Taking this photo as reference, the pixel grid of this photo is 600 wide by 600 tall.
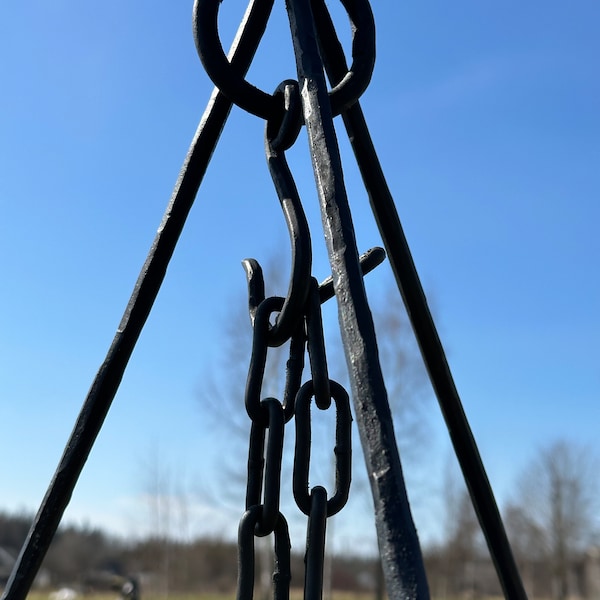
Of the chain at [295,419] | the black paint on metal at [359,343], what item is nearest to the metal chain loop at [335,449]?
the chain at [295,419]

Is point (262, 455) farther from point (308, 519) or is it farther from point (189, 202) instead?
point (189, 202)

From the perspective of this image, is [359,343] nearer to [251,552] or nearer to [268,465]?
[268,465]

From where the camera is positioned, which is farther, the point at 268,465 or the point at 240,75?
the point at 240,75

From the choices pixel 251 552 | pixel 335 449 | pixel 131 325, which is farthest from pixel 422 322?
pixel 251 552

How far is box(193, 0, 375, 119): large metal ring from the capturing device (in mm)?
1812

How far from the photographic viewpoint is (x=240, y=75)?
188cm

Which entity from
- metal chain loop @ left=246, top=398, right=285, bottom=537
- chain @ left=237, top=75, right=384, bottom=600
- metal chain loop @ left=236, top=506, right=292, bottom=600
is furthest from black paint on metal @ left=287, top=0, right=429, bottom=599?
metal chain loop @ left=236, top=506, right=292, bottom=600

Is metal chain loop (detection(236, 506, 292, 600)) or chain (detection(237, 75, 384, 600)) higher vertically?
chain (detection(237, 75, 384, 600))

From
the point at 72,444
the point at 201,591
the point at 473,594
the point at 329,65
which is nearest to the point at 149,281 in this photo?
Result: the point at 72,444

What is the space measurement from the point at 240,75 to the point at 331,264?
66 centimetres

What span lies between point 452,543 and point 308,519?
31599 mm

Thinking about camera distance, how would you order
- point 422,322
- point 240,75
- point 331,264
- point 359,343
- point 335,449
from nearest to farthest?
point 359,343 < point 331,264 < point 335,449 < point 240,75 < point 422,322

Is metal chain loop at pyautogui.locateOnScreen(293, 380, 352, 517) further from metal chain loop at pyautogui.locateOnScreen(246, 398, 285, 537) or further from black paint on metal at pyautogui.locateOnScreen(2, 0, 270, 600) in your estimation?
black paint on metal at pyautogui.locateOnScreen(2, 0, 270, 600)

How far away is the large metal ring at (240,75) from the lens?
181cm
